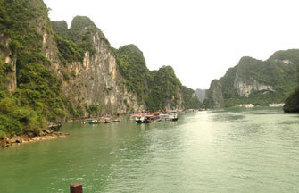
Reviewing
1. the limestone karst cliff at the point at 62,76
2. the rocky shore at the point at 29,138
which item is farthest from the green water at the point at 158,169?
the limestone karst cliff at the point at 62,76

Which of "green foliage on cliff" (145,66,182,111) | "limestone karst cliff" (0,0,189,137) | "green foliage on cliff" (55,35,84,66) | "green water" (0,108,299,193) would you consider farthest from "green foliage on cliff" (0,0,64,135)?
"green foliage on cliff" (145,66,182,111)

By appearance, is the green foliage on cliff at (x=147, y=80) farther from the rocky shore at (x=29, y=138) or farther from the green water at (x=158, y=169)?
the green water at (x=158, y=169)

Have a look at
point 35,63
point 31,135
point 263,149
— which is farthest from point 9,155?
point 35,63

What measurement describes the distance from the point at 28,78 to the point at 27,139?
73.9 ft

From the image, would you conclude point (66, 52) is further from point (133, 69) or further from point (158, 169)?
point (158, 169)

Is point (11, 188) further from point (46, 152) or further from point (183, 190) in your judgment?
point (46, 152)

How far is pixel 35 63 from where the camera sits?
196ft

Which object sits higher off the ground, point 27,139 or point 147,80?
point 147,80

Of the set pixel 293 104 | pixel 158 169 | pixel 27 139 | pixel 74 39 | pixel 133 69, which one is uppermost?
pixel 74 39

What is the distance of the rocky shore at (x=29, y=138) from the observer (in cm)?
3011

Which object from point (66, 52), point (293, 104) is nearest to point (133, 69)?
point (66, 52)

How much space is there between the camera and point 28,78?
2047 inches

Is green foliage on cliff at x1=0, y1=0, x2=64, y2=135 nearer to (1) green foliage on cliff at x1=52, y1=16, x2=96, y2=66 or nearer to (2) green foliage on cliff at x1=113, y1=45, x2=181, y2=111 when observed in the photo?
(1) green foliage on cliff at x1=52, y1=16, x2=96, y2=66

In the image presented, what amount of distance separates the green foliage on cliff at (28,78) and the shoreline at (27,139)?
1053 millimetres
